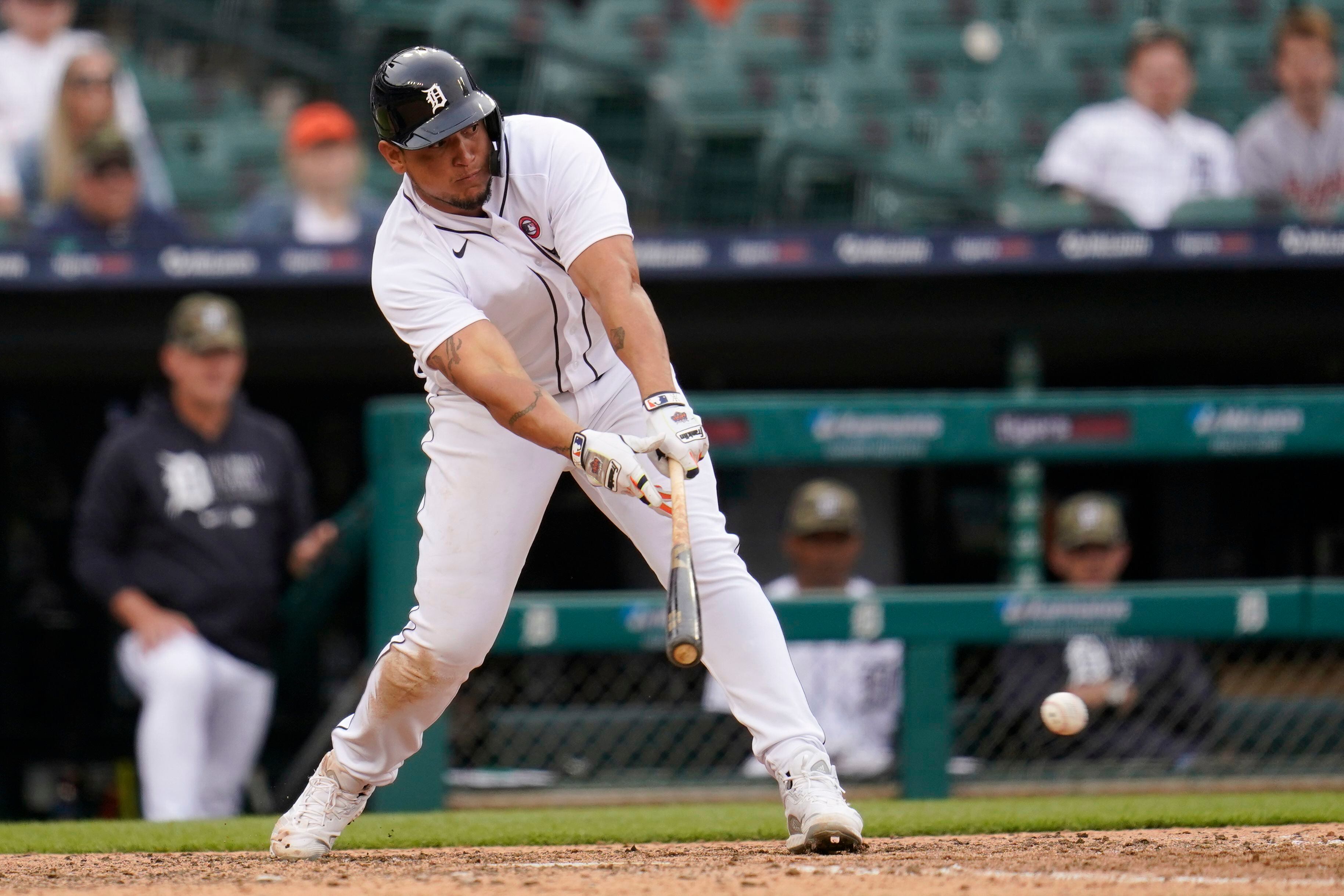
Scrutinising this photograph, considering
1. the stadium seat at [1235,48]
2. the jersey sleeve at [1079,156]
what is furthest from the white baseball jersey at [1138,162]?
the stadium seat at [1235,48]

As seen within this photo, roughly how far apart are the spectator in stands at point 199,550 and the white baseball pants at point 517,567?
6.93 ft

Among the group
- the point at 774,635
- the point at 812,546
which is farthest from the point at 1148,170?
the point at 774,635

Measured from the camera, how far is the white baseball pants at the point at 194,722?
5207 millimetres

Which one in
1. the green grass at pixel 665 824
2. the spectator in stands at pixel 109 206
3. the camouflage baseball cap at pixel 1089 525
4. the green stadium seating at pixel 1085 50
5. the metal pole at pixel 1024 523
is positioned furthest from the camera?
the green stadium seating at pixel 1085 50

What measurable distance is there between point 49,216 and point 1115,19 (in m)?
5.04

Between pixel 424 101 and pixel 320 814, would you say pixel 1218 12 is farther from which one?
pixel 320 814

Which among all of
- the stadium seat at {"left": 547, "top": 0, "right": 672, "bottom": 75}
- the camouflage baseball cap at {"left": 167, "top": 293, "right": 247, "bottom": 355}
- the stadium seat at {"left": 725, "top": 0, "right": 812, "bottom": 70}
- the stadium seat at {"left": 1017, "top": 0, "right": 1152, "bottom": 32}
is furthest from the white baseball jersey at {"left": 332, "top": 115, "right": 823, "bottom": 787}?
the stadium seat at {"left": 1017, "top": 0, "right": 1152, "bottom": 32}

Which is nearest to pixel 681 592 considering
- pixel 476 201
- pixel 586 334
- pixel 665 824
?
pixel 586 334

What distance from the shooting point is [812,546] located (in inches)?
213

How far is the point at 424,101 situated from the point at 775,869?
159 cm

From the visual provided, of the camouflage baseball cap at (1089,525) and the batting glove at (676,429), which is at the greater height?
the batting glove at (676,429)

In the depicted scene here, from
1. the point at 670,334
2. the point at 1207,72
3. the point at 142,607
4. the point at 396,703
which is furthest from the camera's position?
the point at 1207,72

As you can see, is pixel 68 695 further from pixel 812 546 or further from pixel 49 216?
pixel 812 546

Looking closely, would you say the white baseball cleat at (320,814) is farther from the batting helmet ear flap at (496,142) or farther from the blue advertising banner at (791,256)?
the blue advertising banner at (791,256)
